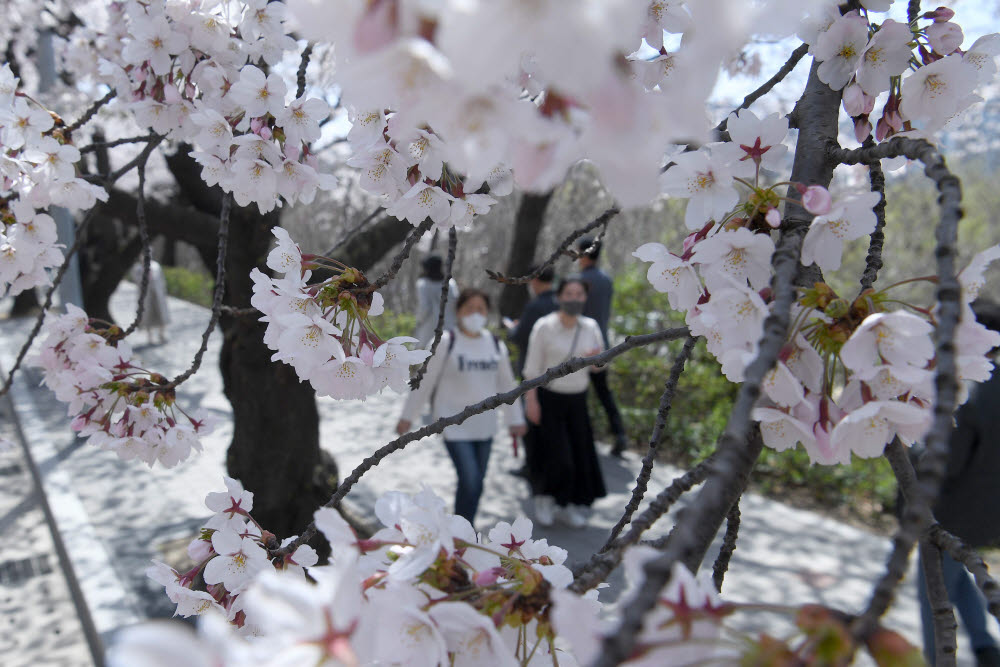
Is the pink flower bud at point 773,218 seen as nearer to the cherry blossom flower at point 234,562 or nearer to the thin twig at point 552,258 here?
the thin twig at point 552,258

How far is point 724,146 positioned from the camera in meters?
0.95

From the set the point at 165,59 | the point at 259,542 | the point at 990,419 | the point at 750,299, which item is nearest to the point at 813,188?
the point at 750,299

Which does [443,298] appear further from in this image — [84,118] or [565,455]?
[565,455]

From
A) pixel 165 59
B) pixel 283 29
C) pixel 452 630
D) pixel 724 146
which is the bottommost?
pixel 452 630

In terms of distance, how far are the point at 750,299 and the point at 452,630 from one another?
0.44 m

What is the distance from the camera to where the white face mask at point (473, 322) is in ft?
Result: 13.6

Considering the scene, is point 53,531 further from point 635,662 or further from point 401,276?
point 401,276

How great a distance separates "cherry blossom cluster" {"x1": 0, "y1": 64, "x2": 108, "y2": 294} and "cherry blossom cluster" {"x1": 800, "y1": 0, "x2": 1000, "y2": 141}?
1.58 metres

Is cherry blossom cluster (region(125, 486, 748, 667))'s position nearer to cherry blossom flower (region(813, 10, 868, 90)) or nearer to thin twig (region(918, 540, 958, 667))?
thin twig (region(918, 540, 958, 667))

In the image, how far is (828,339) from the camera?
0.73 meters

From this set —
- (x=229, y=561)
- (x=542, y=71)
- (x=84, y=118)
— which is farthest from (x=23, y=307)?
(x=542, y=71)

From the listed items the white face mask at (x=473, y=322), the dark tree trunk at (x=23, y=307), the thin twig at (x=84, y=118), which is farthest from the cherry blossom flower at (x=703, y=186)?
the dark tree trunk at (x=23, y=307)

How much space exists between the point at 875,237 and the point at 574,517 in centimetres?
395

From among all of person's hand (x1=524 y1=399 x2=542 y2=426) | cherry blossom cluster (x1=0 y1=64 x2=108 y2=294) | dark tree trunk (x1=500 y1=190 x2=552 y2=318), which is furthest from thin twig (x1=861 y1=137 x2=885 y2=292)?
dark tree trunk (x1=500 y1=190 x2=552 y2=318)
